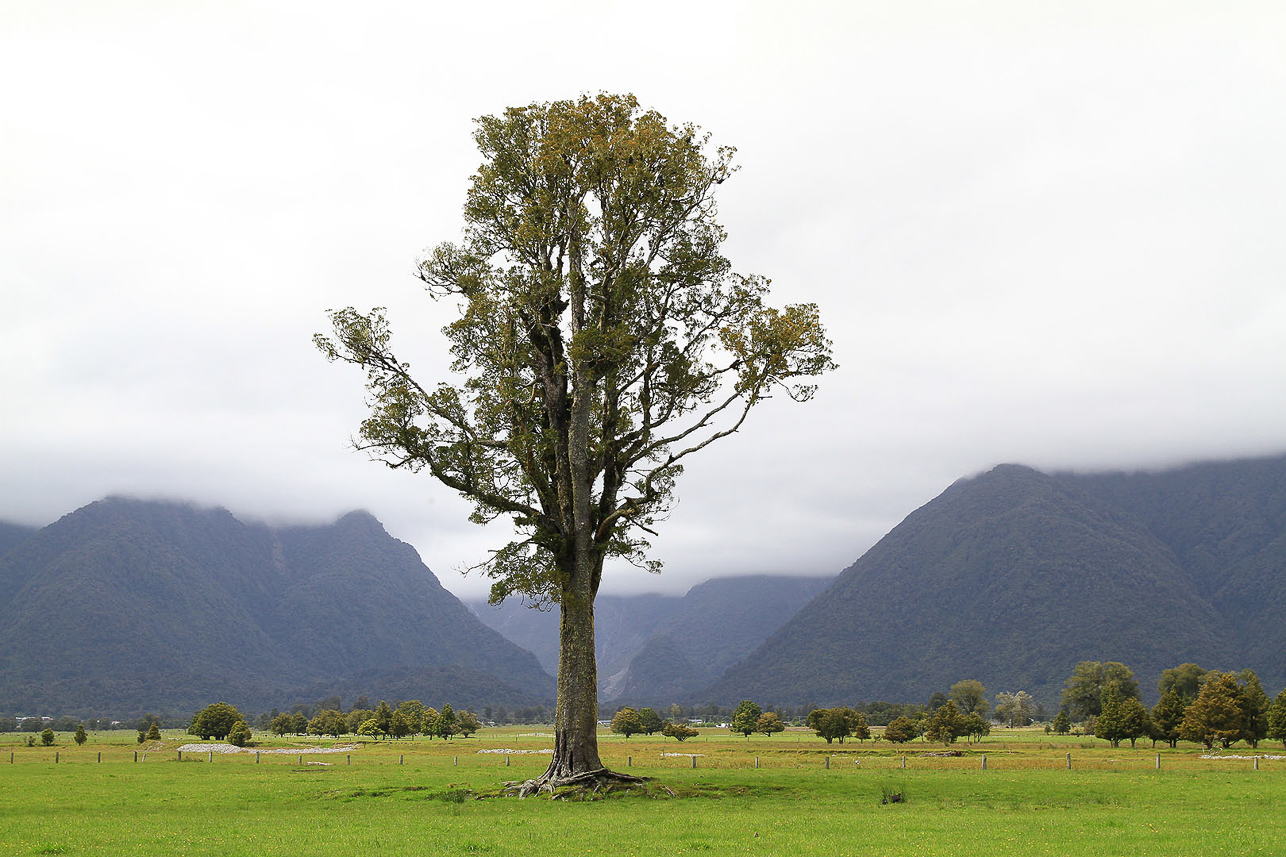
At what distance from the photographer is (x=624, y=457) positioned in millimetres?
31031

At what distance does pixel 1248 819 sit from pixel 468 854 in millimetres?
22449

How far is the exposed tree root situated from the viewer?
2739 cm

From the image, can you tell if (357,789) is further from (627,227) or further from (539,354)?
(627,227)

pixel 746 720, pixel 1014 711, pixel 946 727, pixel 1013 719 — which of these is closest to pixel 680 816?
pixel 946 727

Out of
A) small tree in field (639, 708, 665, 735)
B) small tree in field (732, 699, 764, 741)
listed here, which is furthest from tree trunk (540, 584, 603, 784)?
small tree in field (639, 708, 665, 735)

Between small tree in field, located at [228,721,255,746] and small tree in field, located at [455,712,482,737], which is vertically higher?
small tree in field, located at [228,721,255,746]

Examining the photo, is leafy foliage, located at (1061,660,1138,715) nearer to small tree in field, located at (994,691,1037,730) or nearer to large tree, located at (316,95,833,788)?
small tree in field, located at (994,691,1037,730)

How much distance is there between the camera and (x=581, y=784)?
2761cm

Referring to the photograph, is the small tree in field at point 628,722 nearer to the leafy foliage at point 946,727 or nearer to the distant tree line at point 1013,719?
the distant tree line at point 1013,719

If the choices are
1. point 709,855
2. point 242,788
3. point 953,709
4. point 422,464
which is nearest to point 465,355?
point 422,464

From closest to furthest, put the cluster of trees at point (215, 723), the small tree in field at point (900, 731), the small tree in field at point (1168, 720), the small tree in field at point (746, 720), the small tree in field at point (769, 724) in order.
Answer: the small tree in field at point (1168, 720), the small tree in field at point (900, 731), the cluster of trees at point (215, 723), the small tree in field at point (746, 720), the small tree in field at point (769, 724)

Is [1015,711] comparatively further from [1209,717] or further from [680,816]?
[680,816]

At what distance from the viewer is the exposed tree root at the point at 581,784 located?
89.9 ft

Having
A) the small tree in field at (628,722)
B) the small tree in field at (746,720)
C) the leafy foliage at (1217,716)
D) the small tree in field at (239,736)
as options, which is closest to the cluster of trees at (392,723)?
the small tree in field at (239,736)
